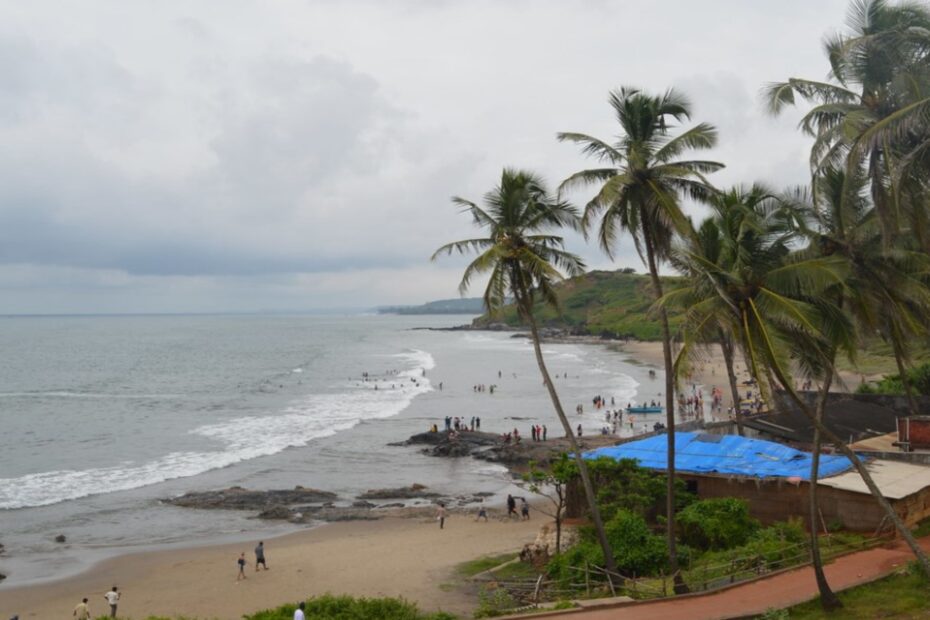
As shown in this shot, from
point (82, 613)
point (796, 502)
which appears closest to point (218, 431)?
point (82, 613)

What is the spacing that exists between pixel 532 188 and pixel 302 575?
13.3m

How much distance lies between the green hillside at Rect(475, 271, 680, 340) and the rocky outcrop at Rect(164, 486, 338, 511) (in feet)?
303

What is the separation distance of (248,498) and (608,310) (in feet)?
437

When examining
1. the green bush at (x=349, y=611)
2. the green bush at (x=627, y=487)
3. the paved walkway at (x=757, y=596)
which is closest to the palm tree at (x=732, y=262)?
the paved walkway at (x=757, y=596)

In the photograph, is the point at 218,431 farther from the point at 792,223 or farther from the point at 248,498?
the point at 792,223

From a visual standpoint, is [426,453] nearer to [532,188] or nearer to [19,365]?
[532,188]

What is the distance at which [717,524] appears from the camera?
16922mm

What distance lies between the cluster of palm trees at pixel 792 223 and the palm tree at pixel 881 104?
29 millimetres

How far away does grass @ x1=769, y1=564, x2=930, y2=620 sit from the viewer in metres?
11.2

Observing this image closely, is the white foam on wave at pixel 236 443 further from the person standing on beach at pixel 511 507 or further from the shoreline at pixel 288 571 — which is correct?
the person standing on beach at pixel 511 507

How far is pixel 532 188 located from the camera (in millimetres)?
16375

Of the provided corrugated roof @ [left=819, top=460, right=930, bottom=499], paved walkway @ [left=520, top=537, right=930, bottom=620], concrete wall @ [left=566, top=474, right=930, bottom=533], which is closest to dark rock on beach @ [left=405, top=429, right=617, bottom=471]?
concrete wall @ [left=566, top=474, right=930, bottom=533]

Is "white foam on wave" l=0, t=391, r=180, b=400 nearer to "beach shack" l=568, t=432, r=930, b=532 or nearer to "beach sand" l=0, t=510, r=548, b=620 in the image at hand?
"beach sand" l=0, t=510, r=548, b=620

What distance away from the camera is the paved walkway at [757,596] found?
39.8 ft
